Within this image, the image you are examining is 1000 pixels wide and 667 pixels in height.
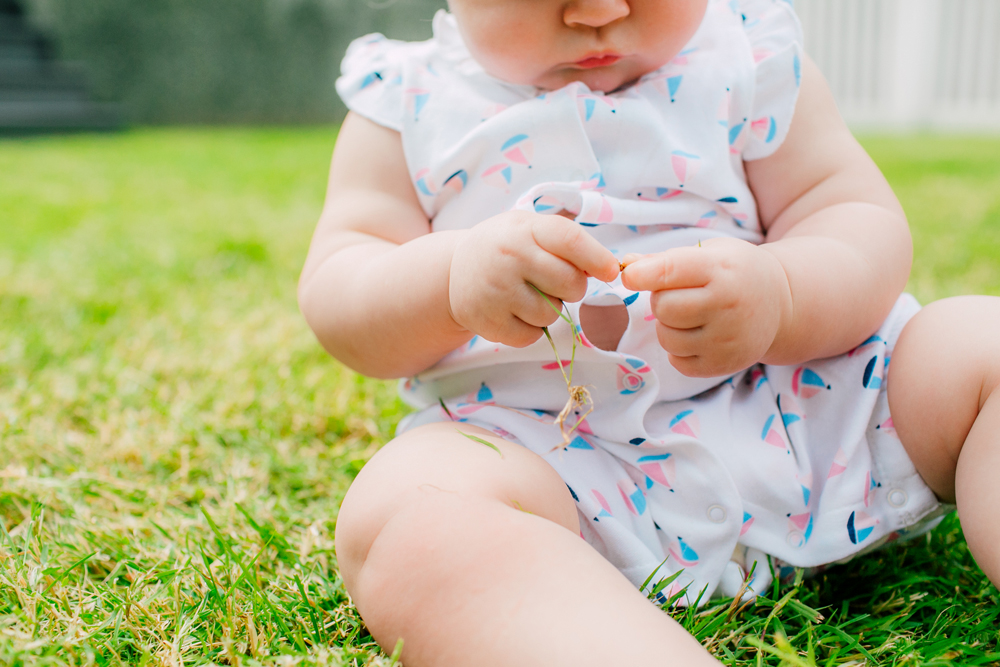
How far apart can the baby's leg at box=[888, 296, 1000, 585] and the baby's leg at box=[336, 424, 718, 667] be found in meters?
0.33


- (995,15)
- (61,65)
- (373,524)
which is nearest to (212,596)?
(373,524)

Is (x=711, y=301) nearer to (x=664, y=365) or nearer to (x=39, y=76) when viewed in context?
(x=664, y=365)

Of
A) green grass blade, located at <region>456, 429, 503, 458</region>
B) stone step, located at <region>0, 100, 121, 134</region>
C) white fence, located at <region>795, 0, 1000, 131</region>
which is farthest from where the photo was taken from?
white fence, located at <region>795, 0, 1000, 131</region>

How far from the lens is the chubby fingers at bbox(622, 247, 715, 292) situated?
69cm

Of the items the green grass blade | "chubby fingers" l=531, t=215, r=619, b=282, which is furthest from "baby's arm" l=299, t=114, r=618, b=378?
the green grass blade

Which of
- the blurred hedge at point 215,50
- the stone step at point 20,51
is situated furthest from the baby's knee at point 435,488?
the stone step at point 20,51

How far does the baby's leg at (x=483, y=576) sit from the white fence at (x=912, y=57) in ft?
31.3

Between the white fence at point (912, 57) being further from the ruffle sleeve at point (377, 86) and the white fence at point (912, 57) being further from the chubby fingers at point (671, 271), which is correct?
the chubby fingers at point (671, 271)

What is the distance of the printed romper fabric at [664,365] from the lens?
0.84 m

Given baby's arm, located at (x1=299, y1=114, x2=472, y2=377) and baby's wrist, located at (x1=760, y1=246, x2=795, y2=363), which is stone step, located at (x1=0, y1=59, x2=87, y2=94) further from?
baby's wrist, located at (x1=760, y1=246, x2=795, y2=363)

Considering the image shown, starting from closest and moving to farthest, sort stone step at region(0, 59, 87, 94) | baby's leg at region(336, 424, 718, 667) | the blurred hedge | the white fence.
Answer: baby's leg at region(336, 424, 718, 667)
stone step at region(0, 59, 87, 94)
the blurred hedge
the white fence

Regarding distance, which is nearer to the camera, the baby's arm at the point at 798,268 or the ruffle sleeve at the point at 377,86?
→ the baby's arm at the point at 798,268

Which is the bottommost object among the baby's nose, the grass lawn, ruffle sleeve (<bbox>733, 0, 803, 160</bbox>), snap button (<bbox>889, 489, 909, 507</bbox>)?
the grass lawn

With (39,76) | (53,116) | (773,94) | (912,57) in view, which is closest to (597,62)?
(773,94)
